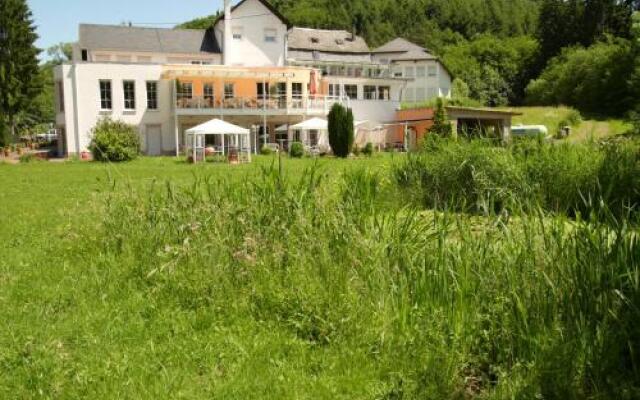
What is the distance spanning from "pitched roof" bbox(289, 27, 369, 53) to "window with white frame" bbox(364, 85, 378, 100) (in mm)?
8664

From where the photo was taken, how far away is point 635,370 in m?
3.28

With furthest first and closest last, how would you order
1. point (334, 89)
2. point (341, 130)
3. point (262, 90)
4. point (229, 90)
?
point (334, 89), point (262, 90), point (229, 90), point (341, 130)

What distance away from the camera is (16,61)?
54781mm

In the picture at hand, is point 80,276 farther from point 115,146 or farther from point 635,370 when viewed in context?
point 115,146

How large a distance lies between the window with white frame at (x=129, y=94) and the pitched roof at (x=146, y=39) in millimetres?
3720

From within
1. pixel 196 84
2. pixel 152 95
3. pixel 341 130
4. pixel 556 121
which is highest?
pixel 196 84

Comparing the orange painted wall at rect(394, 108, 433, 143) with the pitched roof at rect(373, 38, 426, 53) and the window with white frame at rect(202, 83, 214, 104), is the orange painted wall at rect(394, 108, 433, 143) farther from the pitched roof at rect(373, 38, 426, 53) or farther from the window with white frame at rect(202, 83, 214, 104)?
the pitched roof at rect(373, 38, 426, 53)

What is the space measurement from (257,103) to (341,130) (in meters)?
10.3

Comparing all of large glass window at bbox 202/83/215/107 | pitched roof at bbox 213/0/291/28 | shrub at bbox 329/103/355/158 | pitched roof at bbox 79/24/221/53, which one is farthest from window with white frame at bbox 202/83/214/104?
shrub at bbox 329/103/355/158

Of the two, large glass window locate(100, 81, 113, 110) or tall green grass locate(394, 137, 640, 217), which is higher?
large glass window locate(100, 81, 113, 110)

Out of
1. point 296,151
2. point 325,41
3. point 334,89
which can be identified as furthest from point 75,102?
point 325,41

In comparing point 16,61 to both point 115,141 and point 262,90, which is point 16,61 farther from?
point 115,141

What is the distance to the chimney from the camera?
4328 cm

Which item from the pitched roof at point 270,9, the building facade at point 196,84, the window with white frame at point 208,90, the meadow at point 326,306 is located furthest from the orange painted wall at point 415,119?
the meadow at point 326,306
